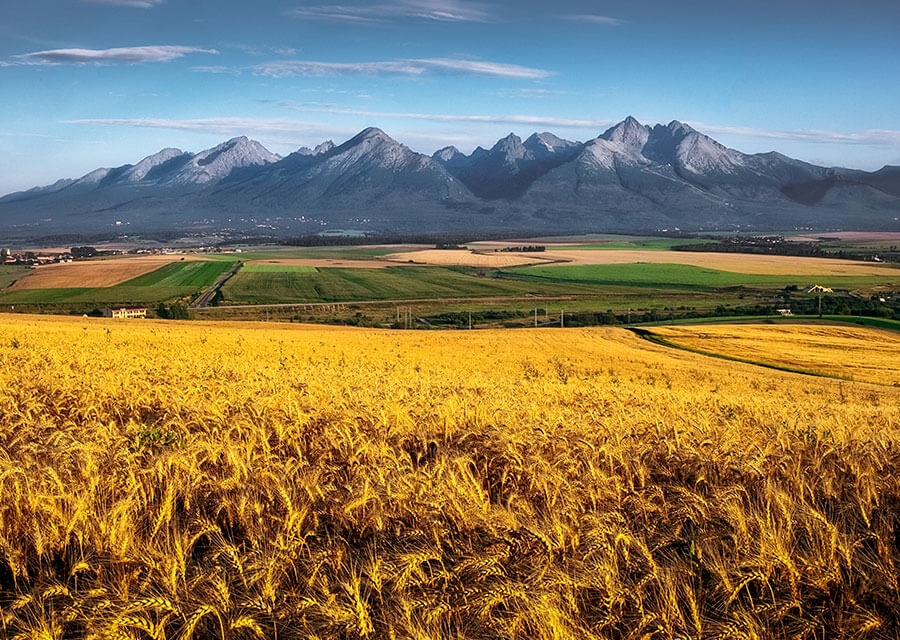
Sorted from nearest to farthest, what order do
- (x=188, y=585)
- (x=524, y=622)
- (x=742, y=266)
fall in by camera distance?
(x=524, y=622)
(x=188, y=585)
(x=742, y=266)

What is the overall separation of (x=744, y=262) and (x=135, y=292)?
123 meters

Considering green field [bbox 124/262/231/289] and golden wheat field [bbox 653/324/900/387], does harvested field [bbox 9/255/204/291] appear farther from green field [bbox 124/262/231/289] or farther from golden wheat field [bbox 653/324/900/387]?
golden wheat field [bbox 653/324/900/387]

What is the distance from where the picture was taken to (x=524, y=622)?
3.58 meters

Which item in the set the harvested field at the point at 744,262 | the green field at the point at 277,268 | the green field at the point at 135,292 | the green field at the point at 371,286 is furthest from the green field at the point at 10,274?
the harvested field at the point at 744,262

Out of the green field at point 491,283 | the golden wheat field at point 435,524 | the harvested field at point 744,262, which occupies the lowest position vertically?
the green field at point 491,283

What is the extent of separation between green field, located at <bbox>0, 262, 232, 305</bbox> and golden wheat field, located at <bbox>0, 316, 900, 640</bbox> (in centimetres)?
9640

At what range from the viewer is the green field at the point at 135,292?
96.5m

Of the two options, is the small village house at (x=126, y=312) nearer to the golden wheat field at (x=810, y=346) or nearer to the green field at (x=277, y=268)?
the golden wheat field at (x=810, y=346)

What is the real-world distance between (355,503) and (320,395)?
14.8 feet

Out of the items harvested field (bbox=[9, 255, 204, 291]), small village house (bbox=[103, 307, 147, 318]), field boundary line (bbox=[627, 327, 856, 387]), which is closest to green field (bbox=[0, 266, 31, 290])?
harvested field (bbox=[9, 255, 204, 291])

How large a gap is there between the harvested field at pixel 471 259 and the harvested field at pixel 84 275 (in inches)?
2385

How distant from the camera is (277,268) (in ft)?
504

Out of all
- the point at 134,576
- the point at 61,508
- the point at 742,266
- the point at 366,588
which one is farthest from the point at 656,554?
the point at 742,266

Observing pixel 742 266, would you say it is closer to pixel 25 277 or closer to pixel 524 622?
pixel 25 277
